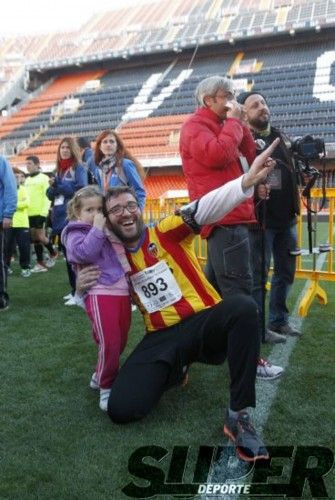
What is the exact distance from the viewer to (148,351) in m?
2.57

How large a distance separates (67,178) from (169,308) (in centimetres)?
281

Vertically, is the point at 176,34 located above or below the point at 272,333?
above

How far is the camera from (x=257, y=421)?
2.46 metres

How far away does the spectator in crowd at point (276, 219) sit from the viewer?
319 cm

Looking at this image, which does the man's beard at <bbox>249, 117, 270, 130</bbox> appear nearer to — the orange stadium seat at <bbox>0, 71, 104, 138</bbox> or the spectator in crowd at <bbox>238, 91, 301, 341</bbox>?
the spectator in crowd at <bbox>238, 91, 301, 341</bbox>

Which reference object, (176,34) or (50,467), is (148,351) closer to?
(50,467)

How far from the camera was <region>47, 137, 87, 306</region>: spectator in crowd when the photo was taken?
15.9 feet

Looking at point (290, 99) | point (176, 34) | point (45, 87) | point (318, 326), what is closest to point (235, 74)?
point (290, 99)

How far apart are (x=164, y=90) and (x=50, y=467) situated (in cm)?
2388

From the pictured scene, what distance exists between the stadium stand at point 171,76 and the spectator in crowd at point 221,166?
16.4 metres

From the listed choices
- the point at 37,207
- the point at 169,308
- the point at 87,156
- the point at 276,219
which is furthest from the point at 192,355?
the point at 37,207

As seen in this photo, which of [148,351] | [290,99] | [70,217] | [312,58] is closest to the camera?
[148,351]

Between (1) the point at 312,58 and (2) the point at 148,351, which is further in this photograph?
(1) the point at 312,58

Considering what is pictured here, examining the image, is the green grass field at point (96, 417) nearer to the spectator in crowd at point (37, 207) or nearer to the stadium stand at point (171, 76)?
the spectator in crowd at point (37, 207)
